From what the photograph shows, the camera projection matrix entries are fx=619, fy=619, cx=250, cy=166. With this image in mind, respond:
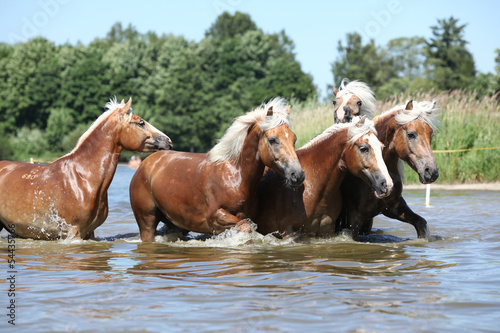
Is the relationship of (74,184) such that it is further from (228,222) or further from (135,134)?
(228,222)

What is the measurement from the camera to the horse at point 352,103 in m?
7.78

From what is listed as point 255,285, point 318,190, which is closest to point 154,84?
point 318,190

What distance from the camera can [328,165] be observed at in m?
6.77

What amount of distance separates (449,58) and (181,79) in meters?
27.2

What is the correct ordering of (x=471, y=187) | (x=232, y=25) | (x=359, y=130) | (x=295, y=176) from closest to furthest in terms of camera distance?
(x=295, y=176) → (x=359, y=130) → (x=471, y=187) → (x=232, y=25)

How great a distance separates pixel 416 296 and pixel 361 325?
2.83ft

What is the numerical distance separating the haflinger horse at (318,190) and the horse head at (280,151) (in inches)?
21.5

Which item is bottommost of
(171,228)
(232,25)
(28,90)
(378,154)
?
(171,228)

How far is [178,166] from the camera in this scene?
743 centimetres

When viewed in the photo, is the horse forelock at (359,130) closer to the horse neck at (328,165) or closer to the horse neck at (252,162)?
the horse neck at (328,165)

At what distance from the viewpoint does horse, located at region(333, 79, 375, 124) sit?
778cm

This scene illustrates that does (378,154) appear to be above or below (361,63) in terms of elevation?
below

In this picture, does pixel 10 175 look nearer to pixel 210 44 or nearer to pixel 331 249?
pixel 331 249

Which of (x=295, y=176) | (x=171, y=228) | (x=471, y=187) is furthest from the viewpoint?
(x=471, y=187)
